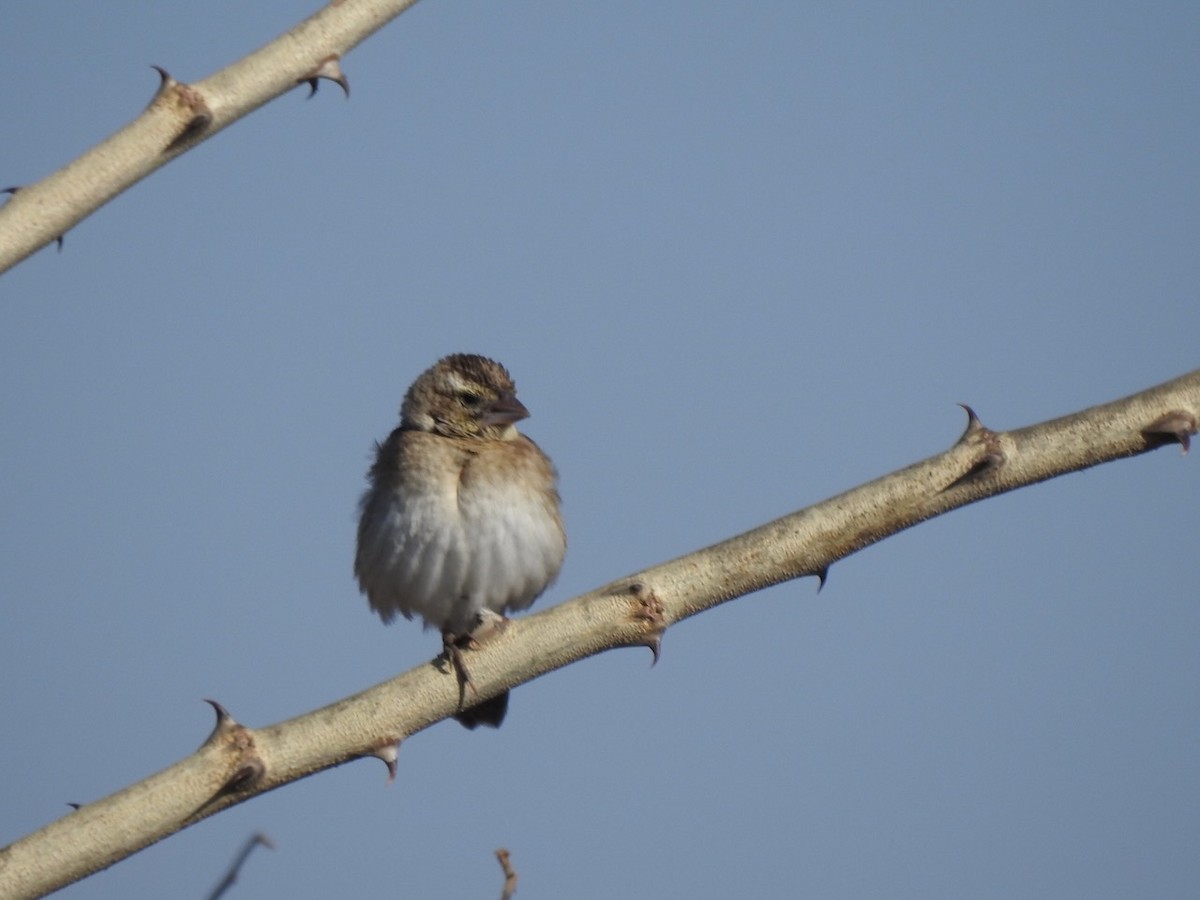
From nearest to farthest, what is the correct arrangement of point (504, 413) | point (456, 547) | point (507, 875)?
1. point (507, 875)
2. point (456, 547)
3. point (504, 413)

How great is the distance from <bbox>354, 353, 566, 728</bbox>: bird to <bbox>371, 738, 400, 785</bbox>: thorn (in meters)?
2.65

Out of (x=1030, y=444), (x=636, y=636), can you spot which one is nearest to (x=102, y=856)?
(x=636, y=636)

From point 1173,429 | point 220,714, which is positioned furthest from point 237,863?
point 1173,429

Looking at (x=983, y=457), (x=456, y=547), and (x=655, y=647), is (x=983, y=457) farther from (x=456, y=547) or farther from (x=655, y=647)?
(x=456, y=547)

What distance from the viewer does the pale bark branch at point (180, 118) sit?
409 centimetres

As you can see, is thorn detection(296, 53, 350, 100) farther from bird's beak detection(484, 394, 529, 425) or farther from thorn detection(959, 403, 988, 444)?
bird's beak detection(484, 394, 529, 425)

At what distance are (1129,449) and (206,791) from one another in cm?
271

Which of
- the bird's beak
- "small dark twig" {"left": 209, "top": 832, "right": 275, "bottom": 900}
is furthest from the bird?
"small dark twig" {"left": 209, "top": 832, "right": 275, "bottom": 900}

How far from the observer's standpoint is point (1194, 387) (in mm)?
4246

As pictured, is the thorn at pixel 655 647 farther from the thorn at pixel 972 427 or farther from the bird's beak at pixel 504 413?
the bird's beak at pixel 504 413

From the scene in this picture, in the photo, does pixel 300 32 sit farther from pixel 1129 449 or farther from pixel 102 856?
pixel 1129 449

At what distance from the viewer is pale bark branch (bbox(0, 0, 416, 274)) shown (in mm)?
4094

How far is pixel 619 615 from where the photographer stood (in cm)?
448

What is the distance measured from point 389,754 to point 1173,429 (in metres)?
2.40
